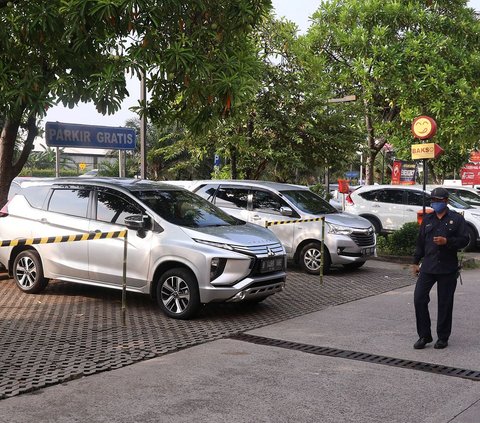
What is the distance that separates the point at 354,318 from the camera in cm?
837

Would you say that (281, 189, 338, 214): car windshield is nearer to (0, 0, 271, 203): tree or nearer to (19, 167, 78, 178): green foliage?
(0, 0, 271, 203): tree

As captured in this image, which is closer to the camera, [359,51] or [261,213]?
[261,213]

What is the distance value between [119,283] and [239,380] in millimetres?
3253

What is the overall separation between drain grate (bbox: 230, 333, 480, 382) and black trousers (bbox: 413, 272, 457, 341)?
24.6 inches

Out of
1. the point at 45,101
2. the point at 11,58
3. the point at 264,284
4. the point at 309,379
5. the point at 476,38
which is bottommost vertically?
the point at 309,379

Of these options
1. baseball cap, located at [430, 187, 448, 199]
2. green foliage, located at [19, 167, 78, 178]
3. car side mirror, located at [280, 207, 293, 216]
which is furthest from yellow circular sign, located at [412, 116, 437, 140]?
green foliage, located at [19, 167, 78, 178]

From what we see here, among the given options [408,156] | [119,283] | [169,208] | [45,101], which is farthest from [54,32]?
[408,156]

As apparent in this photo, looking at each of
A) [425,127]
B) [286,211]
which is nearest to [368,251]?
[286,211]

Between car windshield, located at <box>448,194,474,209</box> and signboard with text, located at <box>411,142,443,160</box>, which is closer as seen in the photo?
signboard with text, located at <box>411,142,443,160</box>

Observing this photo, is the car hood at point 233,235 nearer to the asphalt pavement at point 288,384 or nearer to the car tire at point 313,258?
the asphalt pavement at point 288,384

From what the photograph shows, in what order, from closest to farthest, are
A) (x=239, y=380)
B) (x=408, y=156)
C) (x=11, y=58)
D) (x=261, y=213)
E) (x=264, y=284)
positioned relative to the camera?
(x=239, y=380) < (x=264, y=284) < (x=11, y=58) < (x=261, y=213) < (x=408, y=156)

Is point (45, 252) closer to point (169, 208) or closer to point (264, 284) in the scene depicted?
point (169, 208)

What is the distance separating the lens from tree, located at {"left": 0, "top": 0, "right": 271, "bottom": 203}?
27.8ft

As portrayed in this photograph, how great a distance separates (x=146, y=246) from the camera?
320 inches
